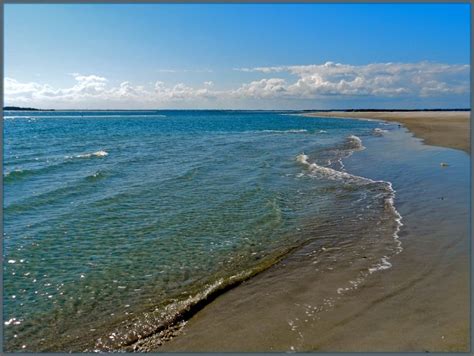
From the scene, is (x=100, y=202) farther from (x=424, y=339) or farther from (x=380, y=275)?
(x=424, y=339)

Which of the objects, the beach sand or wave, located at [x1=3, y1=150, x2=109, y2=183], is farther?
the beach sand

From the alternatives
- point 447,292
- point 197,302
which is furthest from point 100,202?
point 447,292

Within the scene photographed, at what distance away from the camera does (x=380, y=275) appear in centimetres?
878

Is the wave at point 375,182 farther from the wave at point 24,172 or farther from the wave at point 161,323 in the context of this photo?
the wave at point 24,172

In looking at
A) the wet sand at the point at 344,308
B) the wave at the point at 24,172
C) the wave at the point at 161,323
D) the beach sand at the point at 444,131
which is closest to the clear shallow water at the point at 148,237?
the wave at the point at 161,323

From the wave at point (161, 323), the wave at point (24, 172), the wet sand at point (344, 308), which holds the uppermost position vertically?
the wave at point (24, 172)

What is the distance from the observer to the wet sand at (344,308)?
6.36 metres

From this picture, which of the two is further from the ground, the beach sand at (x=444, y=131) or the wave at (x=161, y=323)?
the beach sand at (x=444, y=131)

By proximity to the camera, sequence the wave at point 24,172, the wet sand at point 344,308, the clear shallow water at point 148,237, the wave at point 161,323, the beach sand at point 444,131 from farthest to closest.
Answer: the beach sand at point 444,131
the wave at point 24,172
the clear shallow water at point 148,237
the wave at point 161,323
the wet sand at point 344,308

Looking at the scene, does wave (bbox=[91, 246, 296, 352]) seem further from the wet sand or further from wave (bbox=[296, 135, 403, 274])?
wave (bbox=[296, 135, 403, 274])

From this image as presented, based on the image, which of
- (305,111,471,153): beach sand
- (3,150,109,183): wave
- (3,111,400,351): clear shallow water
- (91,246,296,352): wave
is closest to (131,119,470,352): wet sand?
(91,246,296,352): wave

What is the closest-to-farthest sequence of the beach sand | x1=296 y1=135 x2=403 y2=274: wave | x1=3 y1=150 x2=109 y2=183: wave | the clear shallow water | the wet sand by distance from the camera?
the wet sand → the clear shallow water → x1=296 y1=135 x2=403 y2=274: wave → x1=3 y1=150 x2=109 y2=183: wave → the beach sand

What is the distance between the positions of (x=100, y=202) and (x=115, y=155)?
17658mm

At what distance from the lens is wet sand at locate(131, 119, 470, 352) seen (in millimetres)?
6355
